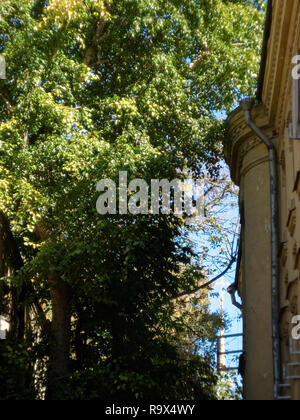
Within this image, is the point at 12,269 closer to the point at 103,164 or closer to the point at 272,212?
the point at 103,164

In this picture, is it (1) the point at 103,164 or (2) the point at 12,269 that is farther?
(2) the point at 12,269

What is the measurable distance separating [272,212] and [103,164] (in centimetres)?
391

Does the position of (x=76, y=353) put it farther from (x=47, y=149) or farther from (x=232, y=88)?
(x=232, y=88)

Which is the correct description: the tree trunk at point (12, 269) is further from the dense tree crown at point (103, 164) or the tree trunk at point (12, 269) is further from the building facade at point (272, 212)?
the building facade at point (272, 212)

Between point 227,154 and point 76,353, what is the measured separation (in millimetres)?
5498

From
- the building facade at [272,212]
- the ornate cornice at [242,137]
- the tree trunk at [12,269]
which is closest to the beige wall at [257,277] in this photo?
the building facade at [272,212]

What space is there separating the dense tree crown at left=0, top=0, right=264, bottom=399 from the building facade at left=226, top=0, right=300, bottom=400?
218 cm

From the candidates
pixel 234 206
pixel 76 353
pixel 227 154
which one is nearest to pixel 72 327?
pixel 76 353

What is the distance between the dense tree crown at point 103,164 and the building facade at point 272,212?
7.16ft

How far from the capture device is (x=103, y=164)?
45.7 feet

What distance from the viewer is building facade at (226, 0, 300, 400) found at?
9.46m

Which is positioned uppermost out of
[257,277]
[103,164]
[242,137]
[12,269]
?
[242,137]

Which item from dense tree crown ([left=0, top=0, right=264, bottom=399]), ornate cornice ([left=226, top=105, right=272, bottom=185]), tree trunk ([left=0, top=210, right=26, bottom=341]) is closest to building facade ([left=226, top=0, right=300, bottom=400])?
ornate cornice ([left=226, top=105, right=272, bottom=185])

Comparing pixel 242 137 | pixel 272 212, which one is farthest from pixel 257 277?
pixel 242 137
